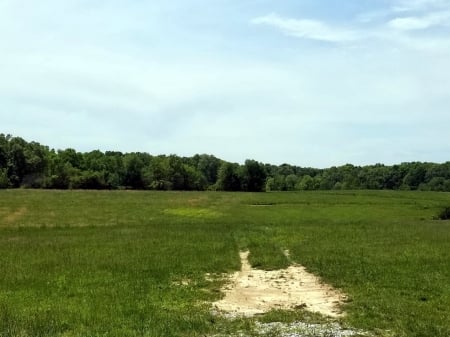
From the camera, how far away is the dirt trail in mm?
16094

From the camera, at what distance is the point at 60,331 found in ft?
42.1

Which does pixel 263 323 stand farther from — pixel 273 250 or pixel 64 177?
pixel 64 177

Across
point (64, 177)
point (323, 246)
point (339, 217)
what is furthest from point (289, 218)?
point (64, 177)

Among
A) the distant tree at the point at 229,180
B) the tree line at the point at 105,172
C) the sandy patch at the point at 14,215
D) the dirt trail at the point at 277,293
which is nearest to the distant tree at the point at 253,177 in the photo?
the tree line at the point at 105,172

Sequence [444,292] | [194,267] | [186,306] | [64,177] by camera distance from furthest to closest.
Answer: [64,177], [194,267], [444,292], [186,306]

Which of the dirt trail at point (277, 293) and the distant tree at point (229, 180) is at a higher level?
the distant tree at point (229, 180)

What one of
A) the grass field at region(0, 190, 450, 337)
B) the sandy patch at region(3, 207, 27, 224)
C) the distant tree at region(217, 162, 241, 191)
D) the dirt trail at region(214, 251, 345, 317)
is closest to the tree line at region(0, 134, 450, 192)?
the distant tree at region(217, 162, 241, 191)

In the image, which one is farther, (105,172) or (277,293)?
(105,172)

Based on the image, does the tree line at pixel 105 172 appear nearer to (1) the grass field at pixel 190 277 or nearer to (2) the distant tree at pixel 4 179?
(2) the distant tree at pixel 4 179

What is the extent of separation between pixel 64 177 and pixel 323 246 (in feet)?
418

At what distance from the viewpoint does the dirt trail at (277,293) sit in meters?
16.1

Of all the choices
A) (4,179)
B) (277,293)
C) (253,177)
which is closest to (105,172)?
(4,179)

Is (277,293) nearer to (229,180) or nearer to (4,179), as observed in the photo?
(4,179)

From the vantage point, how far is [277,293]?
18781mm
